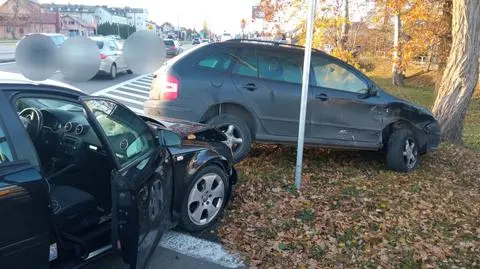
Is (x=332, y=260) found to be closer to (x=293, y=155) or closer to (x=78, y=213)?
(x=78, y=213)

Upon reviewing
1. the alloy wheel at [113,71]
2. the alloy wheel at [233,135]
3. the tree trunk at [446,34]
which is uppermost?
the tree trunk at [446,34]

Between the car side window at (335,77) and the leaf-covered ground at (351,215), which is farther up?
the car side window at (335,77)

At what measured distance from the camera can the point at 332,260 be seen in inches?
135

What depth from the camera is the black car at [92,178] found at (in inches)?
87.3

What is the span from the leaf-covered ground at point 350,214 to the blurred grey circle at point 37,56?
2.07 meters

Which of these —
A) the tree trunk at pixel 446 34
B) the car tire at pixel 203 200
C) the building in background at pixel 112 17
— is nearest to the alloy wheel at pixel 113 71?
the building in background at pixel 112 17

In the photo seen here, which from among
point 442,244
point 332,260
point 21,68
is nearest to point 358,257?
point 332,260

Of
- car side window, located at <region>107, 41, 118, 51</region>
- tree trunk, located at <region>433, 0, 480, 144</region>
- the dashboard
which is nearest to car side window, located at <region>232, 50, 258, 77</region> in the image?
the dashboard

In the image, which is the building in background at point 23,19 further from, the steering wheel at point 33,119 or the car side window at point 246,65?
the steering wheel at point 33,119

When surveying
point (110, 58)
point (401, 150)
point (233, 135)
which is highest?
point (110, 58)

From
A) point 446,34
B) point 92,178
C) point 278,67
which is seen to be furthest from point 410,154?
point 446,34

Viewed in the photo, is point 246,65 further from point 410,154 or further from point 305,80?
point 410,154

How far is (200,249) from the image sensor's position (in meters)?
3.55

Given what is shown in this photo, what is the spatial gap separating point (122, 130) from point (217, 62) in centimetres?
248
